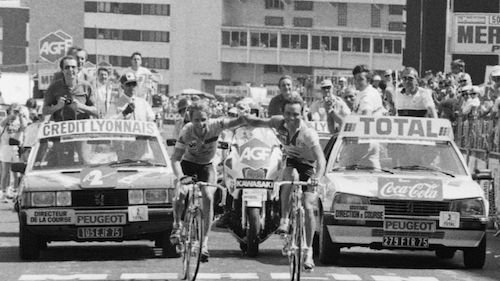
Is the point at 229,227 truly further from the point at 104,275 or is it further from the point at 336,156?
the point at 104,275

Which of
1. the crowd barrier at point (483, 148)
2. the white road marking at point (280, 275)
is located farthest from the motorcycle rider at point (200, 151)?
the crowd barrier at point (483, 148)

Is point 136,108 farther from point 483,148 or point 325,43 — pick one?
point 325,43

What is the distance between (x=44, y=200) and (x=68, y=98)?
151 inches

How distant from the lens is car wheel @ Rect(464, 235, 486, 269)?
16.0m

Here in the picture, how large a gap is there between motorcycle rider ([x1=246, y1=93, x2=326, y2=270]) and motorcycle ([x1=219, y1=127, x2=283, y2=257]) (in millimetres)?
727

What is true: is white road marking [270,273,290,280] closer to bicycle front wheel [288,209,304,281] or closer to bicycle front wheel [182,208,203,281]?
bicycle front wheel [288,209,304,281]

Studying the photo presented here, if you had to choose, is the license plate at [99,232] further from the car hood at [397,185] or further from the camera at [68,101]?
the camera at [68,101]

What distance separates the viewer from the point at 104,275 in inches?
582

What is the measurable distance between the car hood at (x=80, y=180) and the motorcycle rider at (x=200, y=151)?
111cm

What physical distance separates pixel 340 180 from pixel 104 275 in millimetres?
3026

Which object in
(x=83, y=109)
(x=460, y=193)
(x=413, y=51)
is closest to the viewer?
(x=460, y=193)

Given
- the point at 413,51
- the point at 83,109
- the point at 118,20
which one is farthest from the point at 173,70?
the point at 83,109

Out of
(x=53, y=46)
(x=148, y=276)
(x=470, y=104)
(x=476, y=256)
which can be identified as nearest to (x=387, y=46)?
(x=53, y=46)

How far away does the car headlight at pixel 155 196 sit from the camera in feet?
53.4
